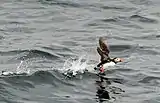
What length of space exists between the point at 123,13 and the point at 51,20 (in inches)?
180

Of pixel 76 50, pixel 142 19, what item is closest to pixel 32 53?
pixel 76 50

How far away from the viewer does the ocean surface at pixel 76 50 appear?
16.5 meters

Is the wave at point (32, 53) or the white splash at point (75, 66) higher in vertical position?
the wave at point (32, 53)

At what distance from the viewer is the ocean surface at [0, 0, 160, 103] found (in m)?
16.5

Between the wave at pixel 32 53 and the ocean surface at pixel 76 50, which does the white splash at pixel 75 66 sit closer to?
the ocean surface at pixel 76 50

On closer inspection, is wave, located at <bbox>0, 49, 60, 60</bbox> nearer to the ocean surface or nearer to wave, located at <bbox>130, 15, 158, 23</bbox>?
the ocean surface

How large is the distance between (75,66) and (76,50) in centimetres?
321

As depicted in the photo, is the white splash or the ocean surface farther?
the white splash

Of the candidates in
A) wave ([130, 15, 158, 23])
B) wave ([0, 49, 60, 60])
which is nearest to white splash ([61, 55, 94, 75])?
wave ([0, 49, 60, 60])

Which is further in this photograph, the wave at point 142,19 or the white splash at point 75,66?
the wave at point 142,19

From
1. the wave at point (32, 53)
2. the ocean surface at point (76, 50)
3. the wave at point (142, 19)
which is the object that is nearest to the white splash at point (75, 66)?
the ocean surface at point (76, 50)

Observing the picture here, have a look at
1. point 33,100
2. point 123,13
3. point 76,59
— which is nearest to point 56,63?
point 76,59

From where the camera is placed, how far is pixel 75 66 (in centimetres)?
→ 1873

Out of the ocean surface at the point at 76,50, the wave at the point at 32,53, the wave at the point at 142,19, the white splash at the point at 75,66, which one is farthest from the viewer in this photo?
the wave at the point at 142,19
